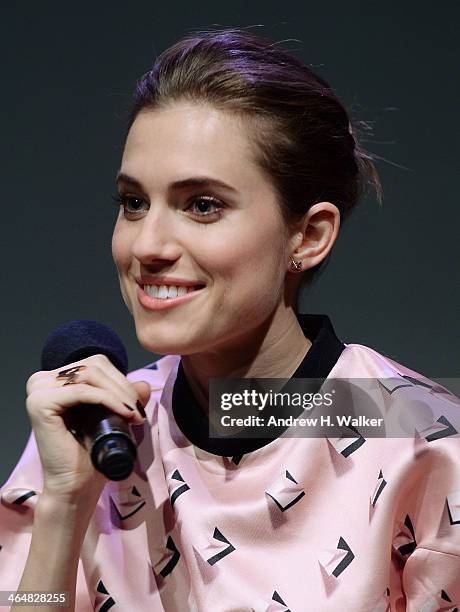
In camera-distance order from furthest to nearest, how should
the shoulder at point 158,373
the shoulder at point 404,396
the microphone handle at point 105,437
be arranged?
the shoulder at point 158,373
the shoulder at point 404,396
the microphone handle at point 105,437

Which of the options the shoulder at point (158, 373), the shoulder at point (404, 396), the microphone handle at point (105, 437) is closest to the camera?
the microphone handle at point (105, 437)

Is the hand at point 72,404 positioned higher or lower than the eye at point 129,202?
lower

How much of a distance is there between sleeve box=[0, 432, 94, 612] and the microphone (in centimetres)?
15

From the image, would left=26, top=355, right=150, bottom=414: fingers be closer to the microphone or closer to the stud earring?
the microphone

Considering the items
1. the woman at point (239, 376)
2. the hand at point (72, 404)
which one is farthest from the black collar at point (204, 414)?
the hand at point (72, 404)

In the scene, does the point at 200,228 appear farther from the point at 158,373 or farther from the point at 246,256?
the point at 158,373

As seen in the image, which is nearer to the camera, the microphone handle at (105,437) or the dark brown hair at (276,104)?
the microphone handle at (105,437)

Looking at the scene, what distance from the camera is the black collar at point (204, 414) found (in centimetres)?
94

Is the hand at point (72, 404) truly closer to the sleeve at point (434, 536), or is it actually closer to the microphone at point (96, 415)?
the microphone at point (96, 415)

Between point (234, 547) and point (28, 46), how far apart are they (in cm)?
82

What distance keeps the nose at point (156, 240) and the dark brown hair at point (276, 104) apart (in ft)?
0.35

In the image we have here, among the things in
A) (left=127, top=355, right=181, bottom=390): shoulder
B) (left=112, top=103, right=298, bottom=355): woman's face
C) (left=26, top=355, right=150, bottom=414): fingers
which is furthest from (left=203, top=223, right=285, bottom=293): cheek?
(left=127, top=355, right=181, bottom=390): shoulder

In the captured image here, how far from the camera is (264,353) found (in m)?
0.96

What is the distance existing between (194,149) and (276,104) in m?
0.10
